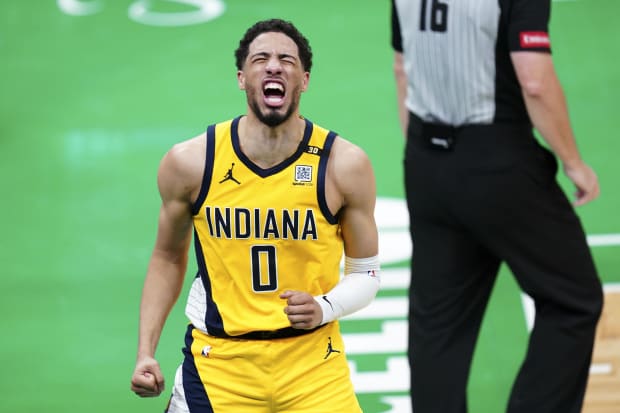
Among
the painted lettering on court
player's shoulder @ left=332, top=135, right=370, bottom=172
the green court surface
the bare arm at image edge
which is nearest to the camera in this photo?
the bare arm at image edge

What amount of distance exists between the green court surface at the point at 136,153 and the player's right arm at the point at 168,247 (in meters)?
1.28

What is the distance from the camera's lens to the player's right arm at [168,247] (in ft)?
12.9

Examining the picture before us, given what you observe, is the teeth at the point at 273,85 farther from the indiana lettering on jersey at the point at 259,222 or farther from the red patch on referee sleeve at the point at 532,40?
the red patch on referee sleeve at the point at 532,40

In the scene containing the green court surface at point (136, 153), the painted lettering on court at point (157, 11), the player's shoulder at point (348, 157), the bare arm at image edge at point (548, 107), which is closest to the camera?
the bare arm at image edge at point (548, 107)

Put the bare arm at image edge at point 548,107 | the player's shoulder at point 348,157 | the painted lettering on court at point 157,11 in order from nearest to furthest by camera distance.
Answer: the bare arm at image edge at point 548,107, the player's shoulder at point 348,157, the painted lettering on court at point 157,11

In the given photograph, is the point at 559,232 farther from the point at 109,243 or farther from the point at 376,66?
the point at 376,66

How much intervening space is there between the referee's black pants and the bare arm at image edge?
13 centimetres

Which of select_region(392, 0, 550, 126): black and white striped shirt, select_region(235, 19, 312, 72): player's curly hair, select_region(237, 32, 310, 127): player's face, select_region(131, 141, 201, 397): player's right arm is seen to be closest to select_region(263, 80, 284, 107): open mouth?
select_region(237, 32, 310, 127): player's face

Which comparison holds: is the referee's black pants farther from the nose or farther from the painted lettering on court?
the painted lettering on court

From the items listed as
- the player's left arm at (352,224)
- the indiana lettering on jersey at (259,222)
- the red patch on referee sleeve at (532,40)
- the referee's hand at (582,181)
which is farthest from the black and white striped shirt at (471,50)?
the indiana lettering on jersey at (259,222)

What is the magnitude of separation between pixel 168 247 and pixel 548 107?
129 cm

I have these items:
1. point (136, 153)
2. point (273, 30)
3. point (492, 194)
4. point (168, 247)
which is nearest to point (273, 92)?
point (273, 30)

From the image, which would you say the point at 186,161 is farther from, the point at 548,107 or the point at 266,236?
the point at 548,107

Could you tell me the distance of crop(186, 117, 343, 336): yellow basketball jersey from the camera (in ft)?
12.8
